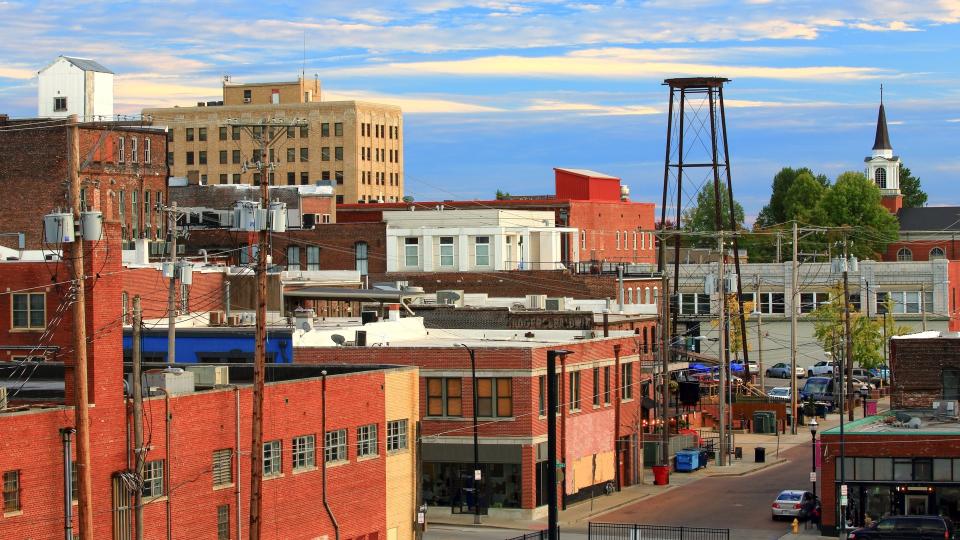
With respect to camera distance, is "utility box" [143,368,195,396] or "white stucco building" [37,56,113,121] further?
"white stucco building" [37,56,113,121]

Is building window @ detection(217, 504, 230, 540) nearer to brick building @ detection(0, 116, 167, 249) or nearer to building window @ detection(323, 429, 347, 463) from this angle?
building window @ detection(323, 429, 347, 463)

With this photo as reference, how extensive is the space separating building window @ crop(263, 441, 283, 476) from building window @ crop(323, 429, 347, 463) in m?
2.50

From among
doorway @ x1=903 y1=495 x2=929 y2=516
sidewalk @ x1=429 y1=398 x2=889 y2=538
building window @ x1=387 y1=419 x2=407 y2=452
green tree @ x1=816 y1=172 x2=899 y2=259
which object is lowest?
sidewalk @ x1=429 y1=398 x2=889 y2=538

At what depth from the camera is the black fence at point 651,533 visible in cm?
5862

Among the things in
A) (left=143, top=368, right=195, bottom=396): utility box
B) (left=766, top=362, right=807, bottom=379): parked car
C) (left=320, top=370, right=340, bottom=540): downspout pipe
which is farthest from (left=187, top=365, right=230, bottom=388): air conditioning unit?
(left=766, top=362, right=807, bottom=379): parked car

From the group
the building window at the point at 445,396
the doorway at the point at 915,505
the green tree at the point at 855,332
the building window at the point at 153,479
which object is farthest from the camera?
the green tree at the point at 855,332

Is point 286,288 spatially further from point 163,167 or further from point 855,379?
point 855,379

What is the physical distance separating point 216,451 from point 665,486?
34.5 m

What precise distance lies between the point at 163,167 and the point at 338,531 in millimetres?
73006

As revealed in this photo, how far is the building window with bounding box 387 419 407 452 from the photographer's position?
56094 mm

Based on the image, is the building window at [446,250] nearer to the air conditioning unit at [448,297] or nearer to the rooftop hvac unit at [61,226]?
the air conditioning unit at [448,297]

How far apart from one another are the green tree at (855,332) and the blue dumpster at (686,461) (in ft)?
114

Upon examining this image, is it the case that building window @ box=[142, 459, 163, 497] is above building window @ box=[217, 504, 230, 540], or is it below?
above

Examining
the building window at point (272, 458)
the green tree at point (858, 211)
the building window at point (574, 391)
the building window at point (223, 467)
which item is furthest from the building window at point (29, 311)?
the green tree at point (858, 211)
